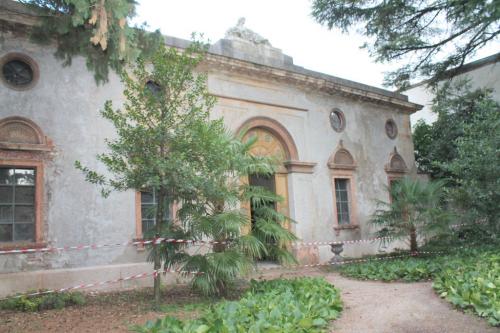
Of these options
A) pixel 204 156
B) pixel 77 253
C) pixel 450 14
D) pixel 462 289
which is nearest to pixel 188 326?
pixel 204 156

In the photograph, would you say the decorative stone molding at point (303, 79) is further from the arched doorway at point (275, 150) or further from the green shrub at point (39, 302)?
the green shrub at point (39, 302)

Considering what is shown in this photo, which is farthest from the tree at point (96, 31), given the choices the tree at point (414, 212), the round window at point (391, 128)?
the round window at point (391, 128)

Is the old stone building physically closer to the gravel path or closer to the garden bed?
the garden bed

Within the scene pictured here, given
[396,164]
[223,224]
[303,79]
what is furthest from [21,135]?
[396,164]

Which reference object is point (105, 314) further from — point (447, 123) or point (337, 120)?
point (447, 123)

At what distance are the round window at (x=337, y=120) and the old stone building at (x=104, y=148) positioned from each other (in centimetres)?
4

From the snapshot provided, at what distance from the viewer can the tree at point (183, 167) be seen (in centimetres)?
688

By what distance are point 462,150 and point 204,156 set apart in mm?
7717

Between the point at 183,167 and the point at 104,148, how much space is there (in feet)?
13.2

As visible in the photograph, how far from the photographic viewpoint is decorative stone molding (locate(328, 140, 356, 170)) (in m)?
14.4

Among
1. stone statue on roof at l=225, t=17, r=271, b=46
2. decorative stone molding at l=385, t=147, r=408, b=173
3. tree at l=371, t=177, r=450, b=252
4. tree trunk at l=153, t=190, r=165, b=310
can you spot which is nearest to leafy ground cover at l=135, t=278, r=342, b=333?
tree trunk at l=153, t=190, r=165, b=310

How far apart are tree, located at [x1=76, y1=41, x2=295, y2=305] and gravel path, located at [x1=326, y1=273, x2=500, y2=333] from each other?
74.1 inches

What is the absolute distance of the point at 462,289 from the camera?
666 centimetres

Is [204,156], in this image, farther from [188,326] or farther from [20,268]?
[20,268]
